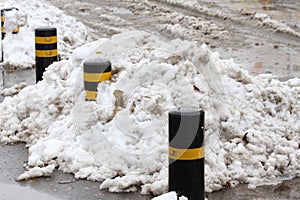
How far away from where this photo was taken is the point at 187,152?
566cm

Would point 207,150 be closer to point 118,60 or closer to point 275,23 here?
point 118,60

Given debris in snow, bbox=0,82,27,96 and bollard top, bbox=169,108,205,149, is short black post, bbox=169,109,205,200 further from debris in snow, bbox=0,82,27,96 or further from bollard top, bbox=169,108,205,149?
debris in snow, bbox=0,82,27,96

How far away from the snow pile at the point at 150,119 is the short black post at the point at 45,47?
110cm

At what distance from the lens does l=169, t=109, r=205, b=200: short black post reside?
5637 millimetres

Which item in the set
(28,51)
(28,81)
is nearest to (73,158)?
(28,81)

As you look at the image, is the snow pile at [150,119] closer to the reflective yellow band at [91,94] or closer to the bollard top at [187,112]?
the reflective yellow band at [91,94]

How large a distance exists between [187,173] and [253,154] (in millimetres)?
1511

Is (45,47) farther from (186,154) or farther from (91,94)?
(186,154)

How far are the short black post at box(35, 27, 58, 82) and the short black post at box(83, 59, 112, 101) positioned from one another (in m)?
2.00

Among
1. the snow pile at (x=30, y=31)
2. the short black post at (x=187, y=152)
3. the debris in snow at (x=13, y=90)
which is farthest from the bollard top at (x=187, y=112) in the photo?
the snow pile at (x=30, y=31)

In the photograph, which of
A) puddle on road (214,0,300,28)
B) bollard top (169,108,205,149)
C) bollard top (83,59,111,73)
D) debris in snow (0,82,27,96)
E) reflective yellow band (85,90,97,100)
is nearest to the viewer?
bollard top (169,108,205,149)

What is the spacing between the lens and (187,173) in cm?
574

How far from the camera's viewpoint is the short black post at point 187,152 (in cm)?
564

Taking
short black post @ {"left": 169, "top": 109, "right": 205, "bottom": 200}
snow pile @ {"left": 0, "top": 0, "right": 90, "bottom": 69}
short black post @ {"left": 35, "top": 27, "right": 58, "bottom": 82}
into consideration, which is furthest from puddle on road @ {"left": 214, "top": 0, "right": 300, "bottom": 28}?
short black post @ {"left": 169, "top": 109, "right": 205, "bottom": 200}
